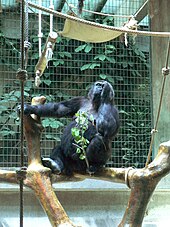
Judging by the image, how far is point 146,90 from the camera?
5.24 meters

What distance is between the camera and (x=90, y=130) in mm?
3539

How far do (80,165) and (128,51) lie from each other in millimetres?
2315

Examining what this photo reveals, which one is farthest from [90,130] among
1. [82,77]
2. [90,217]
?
[82,77]

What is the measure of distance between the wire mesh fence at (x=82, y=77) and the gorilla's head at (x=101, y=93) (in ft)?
4.00

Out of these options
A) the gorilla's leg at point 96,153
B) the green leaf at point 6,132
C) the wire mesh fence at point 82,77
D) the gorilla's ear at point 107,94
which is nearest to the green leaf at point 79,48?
the wire mesh fence at point 82,77

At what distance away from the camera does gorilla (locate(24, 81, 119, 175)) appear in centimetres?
339

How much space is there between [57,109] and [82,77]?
1.68 m

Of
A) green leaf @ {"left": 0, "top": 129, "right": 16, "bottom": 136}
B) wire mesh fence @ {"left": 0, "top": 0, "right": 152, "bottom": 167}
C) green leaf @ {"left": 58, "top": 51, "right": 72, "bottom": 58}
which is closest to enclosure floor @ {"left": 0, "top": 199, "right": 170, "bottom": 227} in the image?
wire mesh fence @ {"left": 0, "top": 0, "right": 152, "bottom": 167}

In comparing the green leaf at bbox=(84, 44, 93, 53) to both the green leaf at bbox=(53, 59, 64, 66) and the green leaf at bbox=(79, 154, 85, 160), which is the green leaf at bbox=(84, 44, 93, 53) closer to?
the green leaf at bbox=(53, 59, 64, 66)

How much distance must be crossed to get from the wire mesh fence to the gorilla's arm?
1.14 m

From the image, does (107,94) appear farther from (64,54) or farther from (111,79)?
(64,54)

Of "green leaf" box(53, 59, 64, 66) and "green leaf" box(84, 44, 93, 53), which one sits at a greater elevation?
"green leaf" box(84, 44, 93, 53)

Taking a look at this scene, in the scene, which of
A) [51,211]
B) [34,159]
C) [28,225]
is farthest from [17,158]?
[51,211]

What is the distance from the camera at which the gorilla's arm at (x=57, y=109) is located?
3.44 meters
